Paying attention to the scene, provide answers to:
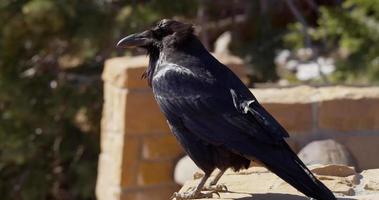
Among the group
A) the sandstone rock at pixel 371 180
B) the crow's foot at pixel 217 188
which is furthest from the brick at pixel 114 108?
the sandstone rock at pixel 371 180

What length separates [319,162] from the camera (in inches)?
148

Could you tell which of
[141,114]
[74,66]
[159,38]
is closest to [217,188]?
[159,38]

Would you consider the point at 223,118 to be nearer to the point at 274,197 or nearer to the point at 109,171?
the point at 274,197

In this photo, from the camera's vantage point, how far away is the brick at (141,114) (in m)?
4.27

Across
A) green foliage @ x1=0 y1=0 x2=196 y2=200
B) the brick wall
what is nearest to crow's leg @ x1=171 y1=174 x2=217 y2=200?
the brick wall

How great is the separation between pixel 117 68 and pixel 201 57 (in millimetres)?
1193

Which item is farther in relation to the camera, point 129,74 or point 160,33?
point 129,74

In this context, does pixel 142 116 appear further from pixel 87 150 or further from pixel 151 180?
pixel 87 150

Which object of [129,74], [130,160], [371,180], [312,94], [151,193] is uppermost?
[129,74]

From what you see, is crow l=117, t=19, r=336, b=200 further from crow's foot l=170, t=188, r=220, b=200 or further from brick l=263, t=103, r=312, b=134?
brick l=263, t=103, r=312, b=134

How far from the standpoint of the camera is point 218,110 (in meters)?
3.02

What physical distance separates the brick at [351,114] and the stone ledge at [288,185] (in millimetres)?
632

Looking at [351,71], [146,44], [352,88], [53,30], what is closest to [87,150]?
[53,30]

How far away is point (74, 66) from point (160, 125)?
2044 millimetres
